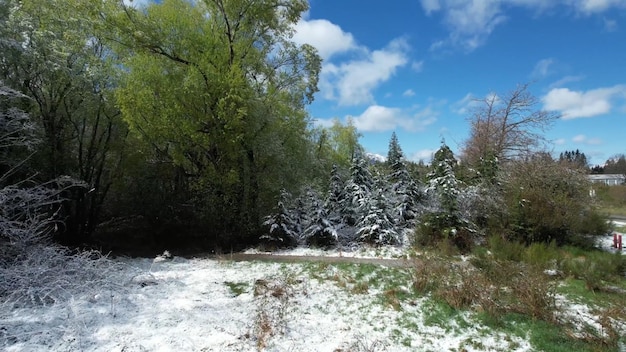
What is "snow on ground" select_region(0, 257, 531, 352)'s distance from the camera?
4.77m

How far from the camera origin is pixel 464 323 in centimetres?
553

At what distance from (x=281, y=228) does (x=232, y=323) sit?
6235 millimetres

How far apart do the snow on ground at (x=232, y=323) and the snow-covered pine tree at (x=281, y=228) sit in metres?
4.38

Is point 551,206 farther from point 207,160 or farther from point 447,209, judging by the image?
point 207,160

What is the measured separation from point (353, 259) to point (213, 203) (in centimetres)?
481

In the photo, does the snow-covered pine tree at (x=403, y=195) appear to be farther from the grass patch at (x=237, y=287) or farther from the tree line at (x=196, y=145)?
the grass patch at (x=237, y=287)

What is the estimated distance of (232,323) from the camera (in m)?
5.46

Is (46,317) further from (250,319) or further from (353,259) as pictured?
(353,259)

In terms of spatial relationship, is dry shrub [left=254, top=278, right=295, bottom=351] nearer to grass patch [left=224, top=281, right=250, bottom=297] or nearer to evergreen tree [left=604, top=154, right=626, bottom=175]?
grass patch [left=224, top=281, right=250, bottom=297]

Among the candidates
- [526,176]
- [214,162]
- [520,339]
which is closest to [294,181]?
[214,162]

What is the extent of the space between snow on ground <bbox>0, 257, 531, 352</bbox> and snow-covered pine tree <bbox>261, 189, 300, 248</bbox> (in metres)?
4.38

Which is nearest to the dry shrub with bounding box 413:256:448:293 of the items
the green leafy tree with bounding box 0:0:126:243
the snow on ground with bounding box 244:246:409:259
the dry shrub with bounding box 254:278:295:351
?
the dry shrub with bounding box 254:278:295:351

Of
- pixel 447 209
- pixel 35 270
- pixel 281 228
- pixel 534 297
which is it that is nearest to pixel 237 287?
pixel 35 270

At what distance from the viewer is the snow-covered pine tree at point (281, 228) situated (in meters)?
11.6
